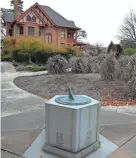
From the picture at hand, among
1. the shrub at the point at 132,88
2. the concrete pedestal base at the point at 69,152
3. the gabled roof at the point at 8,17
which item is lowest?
the concrete pedestal base at the point at 69,152

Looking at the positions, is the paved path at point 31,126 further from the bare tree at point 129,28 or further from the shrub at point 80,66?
the bare tree at point 129,28

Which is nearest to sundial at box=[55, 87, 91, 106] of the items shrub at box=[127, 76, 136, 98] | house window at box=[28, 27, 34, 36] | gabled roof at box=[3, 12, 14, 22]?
shrub at box=[127, 76, 136, 98]

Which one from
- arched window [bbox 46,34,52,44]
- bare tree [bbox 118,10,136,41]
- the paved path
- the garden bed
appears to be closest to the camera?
the paved path

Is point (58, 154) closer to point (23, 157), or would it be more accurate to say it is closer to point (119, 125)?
point (23, 157)

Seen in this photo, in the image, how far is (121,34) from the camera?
4409cm

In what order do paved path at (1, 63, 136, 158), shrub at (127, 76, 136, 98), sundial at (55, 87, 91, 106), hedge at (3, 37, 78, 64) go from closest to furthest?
sundial at (55, 87, 91, 106), paved path at (1, 63, 136, 158), shrub at (127, 76, 136, 98), hedge at (3, 37, 78, 64)

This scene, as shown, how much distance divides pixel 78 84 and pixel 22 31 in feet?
88.7

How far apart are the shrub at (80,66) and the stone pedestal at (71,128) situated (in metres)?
8.76

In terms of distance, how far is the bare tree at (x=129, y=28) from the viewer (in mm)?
42925

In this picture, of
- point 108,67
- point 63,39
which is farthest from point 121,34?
point 108,67

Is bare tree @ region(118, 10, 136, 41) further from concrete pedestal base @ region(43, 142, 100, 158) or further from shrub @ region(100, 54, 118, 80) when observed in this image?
concrete pedestal base @ region(43, 142, 100, 158)

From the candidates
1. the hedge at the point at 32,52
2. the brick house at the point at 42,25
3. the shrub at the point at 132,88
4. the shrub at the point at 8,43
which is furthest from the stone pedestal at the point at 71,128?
the brick house at the point at 42,25

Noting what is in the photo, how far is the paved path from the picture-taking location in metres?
3.30

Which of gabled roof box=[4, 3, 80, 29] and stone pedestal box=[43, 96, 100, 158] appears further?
gabled roof box=[4, 3, 80, 29]
